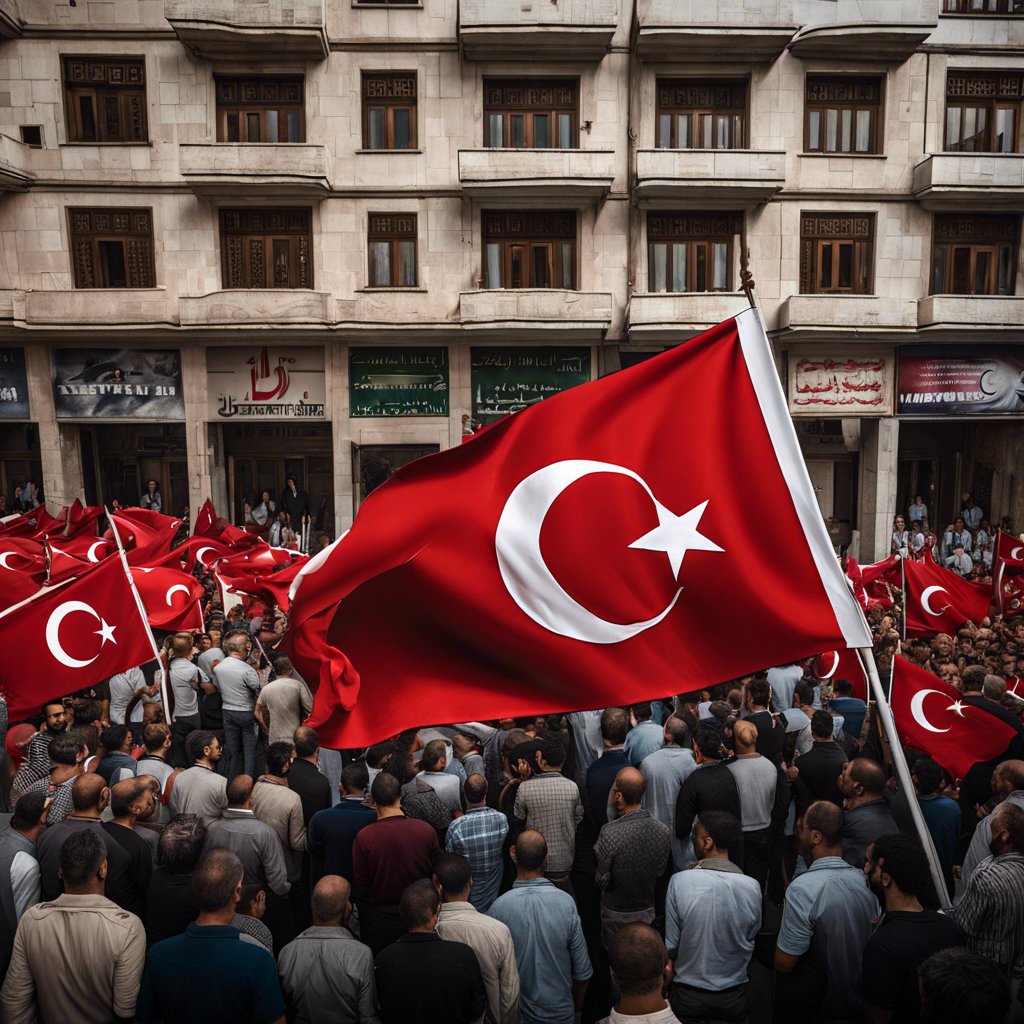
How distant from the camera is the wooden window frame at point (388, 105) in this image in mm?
17814

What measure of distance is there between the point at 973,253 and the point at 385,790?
19.5 meters

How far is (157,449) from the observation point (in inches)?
818

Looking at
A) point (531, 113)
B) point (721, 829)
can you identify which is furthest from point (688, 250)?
point (721, 829)

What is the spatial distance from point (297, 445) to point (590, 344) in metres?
7.64

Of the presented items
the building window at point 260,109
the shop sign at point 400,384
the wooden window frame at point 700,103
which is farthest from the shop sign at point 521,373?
the building window at point 260,109

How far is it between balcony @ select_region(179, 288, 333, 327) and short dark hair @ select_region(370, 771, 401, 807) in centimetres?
1470

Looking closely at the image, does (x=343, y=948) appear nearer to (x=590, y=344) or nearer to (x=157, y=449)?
(x=590, y=344)

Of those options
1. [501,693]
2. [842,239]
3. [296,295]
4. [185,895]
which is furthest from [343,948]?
[842,239]

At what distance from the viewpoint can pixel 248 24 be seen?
16922 millimetres

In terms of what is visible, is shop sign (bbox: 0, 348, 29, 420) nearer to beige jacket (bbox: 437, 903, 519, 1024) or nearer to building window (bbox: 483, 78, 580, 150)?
building window (bbox: 483, 78, 580, 150)

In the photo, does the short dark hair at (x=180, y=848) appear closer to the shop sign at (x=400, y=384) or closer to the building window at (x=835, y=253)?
the shop sign at (x=400, y=384)

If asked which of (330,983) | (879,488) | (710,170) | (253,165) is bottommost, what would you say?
(879,488)

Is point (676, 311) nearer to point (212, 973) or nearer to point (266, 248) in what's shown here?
point (266, 248)

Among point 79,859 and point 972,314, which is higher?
point 972,314
